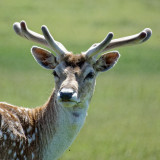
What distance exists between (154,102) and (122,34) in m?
24.7

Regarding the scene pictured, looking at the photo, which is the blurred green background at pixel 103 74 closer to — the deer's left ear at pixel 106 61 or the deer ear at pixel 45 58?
the deer ear at pixel 45 58

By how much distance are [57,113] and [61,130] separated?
28 cm

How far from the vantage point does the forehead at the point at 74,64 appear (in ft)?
30.0

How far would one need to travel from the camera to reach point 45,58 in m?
9.70

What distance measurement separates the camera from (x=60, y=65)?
9.24m

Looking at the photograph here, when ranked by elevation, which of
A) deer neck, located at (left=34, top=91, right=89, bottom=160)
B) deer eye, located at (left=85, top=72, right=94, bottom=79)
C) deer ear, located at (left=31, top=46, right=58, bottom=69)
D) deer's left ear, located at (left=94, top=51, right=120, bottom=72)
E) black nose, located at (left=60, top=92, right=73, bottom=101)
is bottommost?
deer neck, located at (left=34, top=91, right=89, bottom=160)

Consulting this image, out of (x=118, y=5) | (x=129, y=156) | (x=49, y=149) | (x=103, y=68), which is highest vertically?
(x=118, y=5)

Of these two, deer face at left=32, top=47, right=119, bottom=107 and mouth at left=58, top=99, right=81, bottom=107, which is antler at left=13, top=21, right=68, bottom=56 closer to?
deer face at left=32, top=47, right=119, bottom=107

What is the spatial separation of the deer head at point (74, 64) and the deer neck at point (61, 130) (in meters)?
0.18

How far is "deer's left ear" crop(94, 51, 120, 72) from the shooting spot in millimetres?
9555

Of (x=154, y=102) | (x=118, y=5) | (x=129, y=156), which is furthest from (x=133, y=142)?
(x=118, y=5)

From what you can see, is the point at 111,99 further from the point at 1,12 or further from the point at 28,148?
the point at 1,12

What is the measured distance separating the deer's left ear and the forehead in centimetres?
28

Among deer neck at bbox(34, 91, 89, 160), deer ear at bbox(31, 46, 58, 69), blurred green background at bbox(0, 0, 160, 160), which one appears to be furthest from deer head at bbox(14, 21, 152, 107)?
blurred green background at bbox(0, 0, 160, 160)
